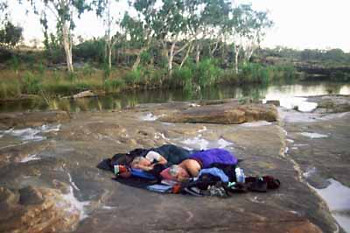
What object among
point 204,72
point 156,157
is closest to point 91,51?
point 204,72

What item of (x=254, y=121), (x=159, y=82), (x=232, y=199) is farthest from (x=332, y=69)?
(x=232, y=199)

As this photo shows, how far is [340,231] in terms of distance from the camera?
133 inches

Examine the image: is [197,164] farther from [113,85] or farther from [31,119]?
[113,85]

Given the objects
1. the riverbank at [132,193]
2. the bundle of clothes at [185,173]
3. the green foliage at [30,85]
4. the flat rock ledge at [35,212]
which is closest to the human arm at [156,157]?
the bundle of clothes at [185,173]

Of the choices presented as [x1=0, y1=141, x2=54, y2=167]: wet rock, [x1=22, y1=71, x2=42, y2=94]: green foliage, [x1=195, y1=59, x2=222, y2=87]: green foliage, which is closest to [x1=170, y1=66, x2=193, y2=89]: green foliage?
[x1=195, y1=59, x2=222, y2=87]: green foliage

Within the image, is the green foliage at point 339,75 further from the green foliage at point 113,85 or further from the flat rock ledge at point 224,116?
the flat rock ledge at point 224,116

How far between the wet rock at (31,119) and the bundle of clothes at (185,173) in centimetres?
420

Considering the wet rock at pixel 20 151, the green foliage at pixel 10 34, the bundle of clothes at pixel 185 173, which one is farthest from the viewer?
the green foliage at pixel 10 34

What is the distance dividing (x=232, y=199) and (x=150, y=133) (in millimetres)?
3657

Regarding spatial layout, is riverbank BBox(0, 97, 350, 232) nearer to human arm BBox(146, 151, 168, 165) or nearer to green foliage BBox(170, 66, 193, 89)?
human arm BBox(146, 151, 168, 165)

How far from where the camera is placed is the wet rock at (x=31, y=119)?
855cm

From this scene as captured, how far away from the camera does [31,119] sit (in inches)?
345

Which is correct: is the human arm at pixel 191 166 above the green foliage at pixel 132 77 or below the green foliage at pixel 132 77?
below

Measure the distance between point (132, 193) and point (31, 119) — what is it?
5.60 meters
